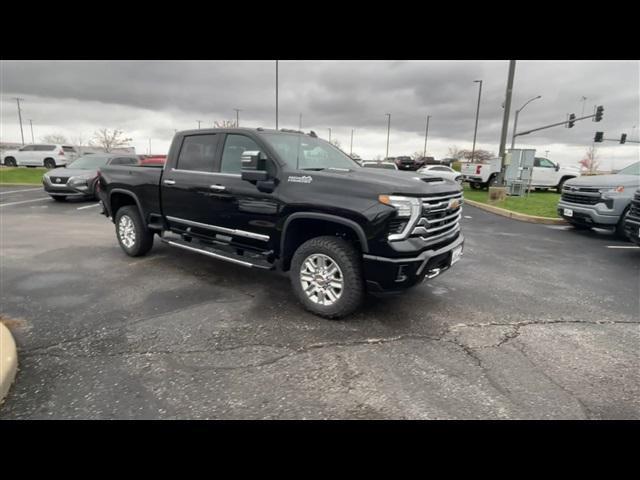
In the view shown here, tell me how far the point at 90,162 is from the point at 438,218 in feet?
46.1

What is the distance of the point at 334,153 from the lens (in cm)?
504

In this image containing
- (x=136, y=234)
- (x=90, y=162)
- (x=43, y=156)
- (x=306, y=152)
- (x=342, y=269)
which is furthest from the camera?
(x=43, y=156)

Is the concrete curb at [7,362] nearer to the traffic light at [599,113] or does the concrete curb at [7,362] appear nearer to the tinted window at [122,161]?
the tinted window at [122,161]

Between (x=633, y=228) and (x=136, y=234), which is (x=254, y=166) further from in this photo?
(x=633, y=228)

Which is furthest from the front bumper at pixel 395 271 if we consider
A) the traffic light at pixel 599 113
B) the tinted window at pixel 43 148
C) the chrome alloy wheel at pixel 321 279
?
the tinted window at pixel 43 148

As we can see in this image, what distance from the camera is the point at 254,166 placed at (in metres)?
3.90

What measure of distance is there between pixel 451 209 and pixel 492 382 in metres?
1.90

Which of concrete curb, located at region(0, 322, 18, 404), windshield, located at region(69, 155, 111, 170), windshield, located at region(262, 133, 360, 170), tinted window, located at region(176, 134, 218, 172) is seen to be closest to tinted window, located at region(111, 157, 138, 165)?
windshield, located at region(69, 155, 111, 170)

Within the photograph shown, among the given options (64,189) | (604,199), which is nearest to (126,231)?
(64,189)

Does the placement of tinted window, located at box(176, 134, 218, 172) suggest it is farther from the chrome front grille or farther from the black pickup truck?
the chrome front grille

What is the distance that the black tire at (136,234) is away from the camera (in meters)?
5.91

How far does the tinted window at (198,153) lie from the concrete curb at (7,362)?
2.72 meters

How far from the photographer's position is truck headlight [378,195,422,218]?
341 cm
